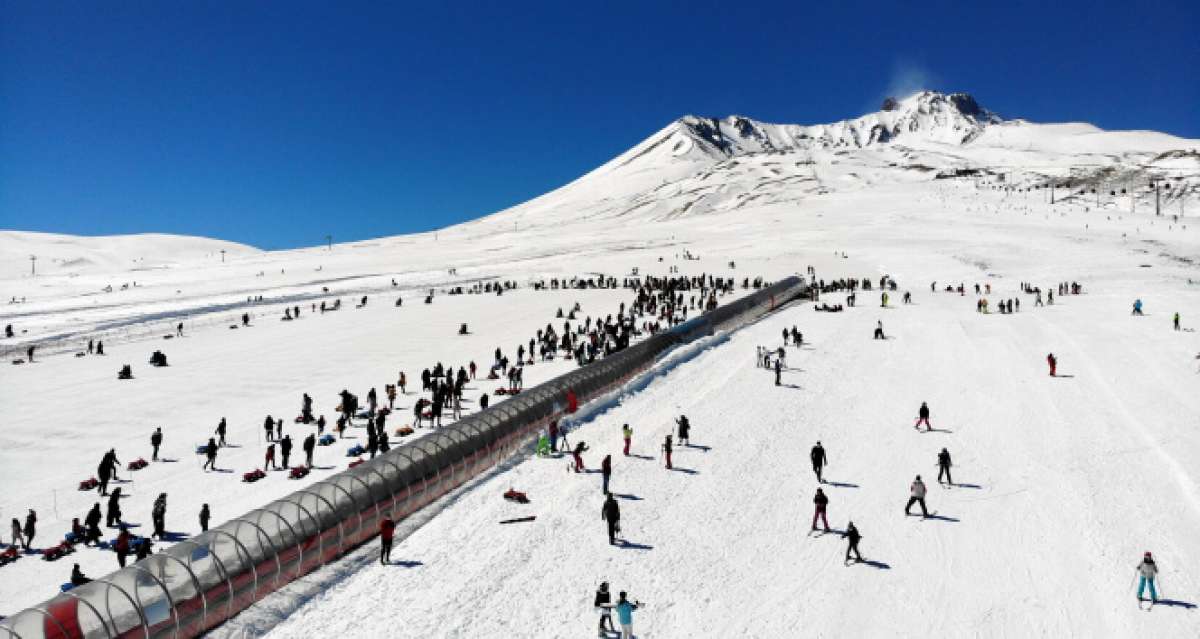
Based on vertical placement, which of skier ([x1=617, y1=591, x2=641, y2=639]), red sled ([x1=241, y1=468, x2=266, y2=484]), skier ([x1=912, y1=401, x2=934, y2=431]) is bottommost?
red sled ([x1=241, y1=468, x2=266, y2=484])

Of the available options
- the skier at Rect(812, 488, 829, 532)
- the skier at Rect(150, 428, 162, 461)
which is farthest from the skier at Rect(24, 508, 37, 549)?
the skier at Rect(812, 488, 829, 532)

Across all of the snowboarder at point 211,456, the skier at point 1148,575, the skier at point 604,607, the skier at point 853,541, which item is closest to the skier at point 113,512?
the snowboarder at point 211,456

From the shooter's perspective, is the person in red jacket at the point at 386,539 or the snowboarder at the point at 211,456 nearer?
the person in red jacket at the point at 386,539

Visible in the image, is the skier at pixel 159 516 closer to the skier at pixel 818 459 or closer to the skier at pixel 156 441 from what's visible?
the skier at pixel 156 441

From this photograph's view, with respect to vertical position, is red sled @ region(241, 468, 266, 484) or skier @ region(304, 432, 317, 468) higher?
skier @ region(304, 432, 317, 468)

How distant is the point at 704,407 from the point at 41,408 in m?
25.8

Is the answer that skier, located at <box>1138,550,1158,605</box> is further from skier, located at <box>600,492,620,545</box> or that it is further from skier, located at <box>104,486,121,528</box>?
skier, located at <box>104,486,121,528</box>

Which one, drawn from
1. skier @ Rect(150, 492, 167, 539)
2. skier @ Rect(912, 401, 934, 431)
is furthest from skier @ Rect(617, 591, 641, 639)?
skier @ Rect(912, 401, 934, 431)

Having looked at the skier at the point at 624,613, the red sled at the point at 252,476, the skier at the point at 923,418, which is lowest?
the red sled at the point at 252,476

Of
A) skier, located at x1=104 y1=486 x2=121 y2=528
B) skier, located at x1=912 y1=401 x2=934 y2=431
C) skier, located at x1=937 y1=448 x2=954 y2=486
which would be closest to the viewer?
skier, located at x1=104 y1=486 x2=121 y2=528

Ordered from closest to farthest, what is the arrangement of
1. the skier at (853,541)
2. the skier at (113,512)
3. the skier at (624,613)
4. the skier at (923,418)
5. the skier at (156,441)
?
1. the skier at (624,613)
2. the skier at (853,541)
3. the skier at (113,512)
4. the skier at (923,418)
5. the skier at (156,441)

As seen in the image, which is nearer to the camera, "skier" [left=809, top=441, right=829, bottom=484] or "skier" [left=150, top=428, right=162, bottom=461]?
"skier" [left=809, top=441, right=829, bottom=484]

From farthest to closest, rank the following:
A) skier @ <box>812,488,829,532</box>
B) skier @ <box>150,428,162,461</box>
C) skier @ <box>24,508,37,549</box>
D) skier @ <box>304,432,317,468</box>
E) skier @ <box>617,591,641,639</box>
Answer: skier @ <box>150,428,162,461</box> → skier @ <box>304,432,317,468</box> → skier @ <box>24,508,37,549</box> → skier @ <box>812,488,829,532</box> → skier @ <box>617,591,641,639</box>

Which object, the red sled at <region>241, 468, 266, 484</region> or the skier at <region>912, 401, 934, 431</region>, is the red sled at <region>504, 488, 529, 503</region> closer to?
the red sled at <region>241, 468, 266, 484</region>
